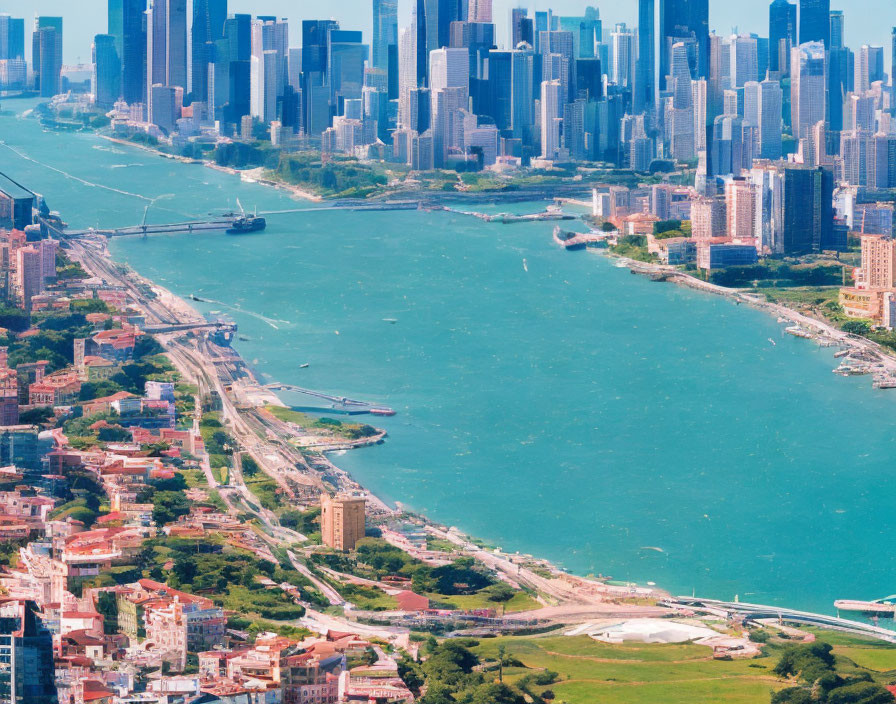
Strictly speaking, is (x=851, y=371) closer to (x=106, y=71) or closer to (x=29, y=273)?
(x=29, y=273)

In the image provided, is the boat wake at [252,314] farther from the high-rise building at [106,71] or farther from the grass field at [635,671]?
the high-rise building at [106,71]

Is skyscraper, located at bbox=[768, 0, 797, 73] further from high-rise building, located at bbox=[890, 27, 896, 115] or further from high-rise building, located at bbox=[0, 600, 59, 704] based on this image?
high-rise building, located at bbox=[0, 600, 59, 704]

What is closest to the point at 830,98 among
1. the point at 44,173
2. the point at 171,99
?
the point at 171,99

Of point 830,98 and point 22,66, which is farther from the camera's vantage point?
point 22,66

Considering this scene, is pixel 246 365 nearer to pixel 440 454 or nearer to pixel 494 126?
pixel 440 454

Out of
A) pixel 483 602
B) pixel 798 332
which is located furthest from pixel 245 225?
pixel 483 602

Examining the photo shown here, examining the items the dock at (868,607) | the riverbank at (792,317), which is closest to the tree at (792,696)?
the dock at (868,607)

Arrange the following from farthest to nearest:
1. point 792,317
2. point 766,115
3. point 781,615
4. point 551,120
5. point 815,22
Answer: point 815,22, point 551,120, point 766,115, point 792,317, point 781,615
